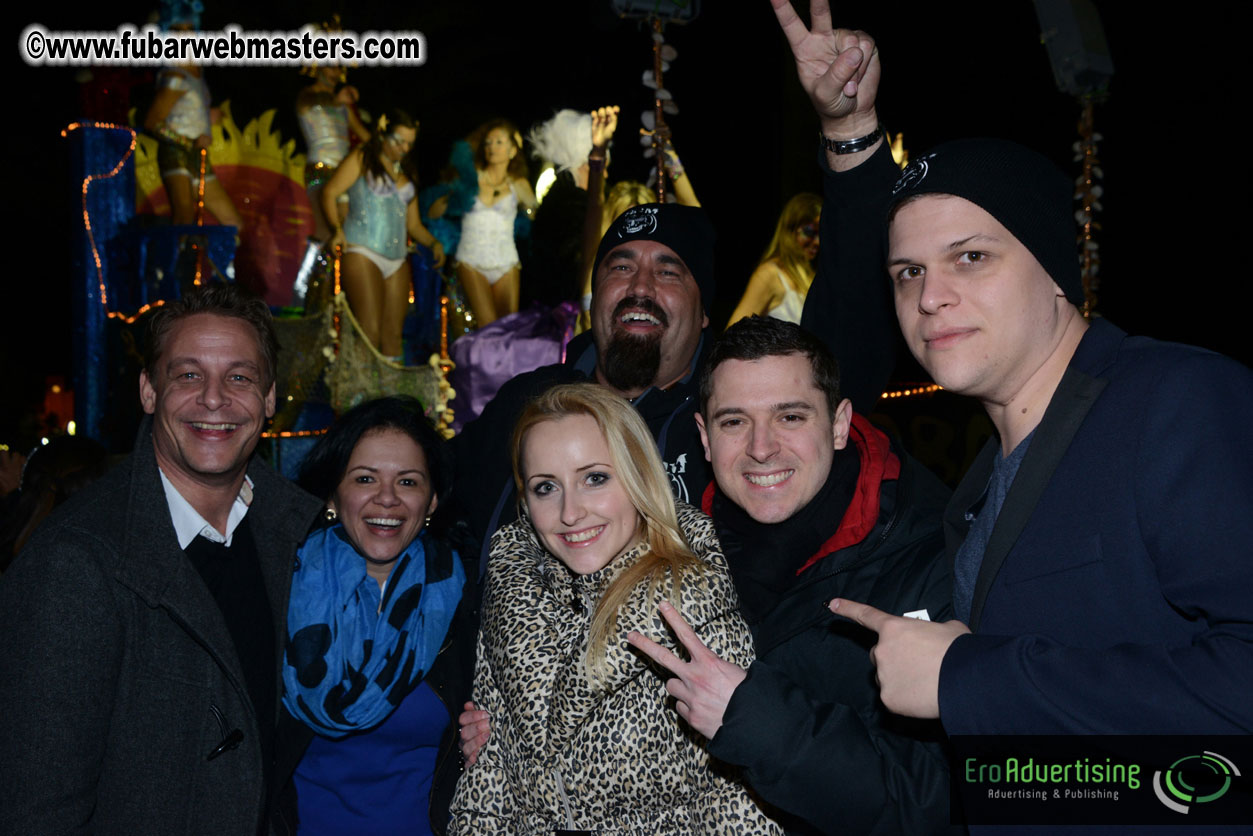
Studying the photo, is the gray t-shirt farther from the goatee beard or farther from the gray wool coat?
the gray wool coat

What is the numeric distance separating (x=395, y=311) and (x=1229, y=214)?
7.70 m

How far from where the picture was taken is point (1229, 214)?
880cm

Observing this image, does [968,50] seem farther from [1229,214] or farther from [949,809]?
[949,809]

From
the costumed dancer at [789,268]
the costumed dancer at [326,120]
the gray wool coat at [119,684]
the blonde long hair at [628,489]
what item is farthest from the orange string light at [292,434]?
the blonde long hair at [628,489]

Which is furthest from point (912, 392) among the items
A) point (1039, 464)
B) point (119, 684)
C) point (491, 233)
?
point (119, 684)

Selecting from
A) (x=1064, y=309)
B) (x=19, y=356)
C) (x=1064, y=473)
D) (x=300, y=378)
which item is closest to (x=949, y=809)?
(x=1064, y=473)

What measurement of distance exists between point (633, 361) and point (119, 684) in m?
1.80

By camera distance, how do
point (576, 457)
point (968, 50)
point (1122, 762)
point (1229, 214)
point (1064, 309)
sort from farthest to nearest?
1. point (968, 50)
2. point (1229, 214)
3. point (576, 457)
4. point (1064, 309)
5. point (1122, 762)

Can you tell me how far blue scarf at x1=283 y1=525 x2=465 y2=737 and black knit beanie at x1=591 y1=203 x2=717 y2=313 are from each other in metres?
1.28

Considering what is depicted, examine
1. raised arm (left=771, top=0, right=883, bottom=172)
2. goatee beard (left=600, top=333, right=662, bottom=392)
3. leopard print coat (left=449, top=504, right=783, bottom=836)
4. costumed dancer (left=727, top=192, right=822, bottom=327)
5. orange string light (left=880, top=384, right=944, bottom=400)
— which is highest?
costumed dancer (left=727, top=192, right=822, bottom=327)

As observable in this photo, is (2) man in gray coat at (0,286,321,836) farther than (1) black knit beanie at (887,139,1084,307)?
Yes

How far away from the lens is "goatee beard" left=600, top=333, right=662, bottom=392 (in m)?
3.27

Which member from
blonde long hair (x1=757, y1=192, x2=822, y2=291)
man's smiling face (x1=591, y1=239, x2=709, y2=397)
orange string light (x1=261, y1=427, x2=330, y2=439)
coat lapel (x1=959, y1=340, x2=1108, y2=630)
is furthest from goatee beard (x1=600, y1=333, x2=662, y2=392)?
orange string light (x1=261, y1=427, x2=330, y2=439)

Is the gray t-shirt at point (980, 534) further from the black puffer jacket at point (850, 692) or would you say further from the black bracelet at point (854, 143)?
→ the black bracelet at point (854, 143)
